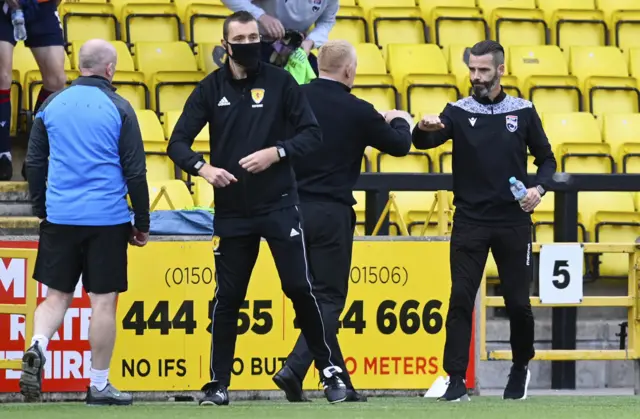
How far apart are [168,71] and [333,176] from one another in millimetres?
4828

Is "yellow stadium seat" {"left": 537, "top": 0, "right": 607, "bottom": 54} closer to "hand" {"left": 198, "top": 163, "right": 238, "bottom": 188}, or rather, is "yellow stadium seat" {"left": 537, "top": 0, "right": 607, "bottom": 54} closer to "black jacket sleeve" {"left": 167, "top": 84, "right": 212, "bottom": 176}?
"black jacket sleeve" {"left": 167, "top": 84, "right": 212, "bottom": 176}

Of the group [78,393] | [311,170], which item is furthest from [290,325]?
[311,170]

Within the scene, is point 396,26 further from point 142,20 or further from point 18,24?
point 18,24

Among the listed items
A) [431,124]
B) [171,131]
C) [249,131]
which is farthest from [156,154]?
[249,131]

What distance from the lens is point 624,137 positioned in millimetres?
13328

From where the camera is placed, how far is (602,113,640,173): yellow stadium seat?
13031 millimetres

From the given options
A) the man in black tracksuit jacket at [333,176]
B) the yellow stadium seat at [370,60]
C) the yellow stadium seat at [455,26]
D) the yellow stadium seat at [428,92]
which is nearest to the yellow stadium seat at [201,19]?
the yellow stadium seat at [370,60]

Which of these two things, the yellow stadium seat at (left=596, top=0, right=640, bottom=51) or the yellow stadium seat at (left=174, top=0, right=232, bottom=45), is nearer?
the yellow stadium seat at (left=174, top=0, right=232, bottom=45)

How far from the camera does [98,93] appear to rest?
25.4 feet

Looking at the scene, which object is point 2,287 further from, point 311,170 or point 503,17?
point 503,17

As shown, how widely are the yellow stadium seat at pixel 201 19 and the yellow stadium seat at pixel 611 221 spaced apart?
3.49 m

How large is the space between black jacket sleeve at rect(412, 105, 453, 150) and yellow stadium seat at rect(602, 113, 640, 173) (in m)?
4.94

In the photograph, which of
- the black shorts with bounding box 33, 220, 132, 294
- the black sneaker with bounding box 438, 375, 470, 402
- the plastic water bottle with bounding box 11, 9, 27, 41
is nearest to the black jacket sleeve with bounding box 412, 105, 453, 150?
the black sneaker with bounding box 438, 375, 470, 402

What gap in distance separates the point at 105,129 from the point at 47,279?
818 mm
